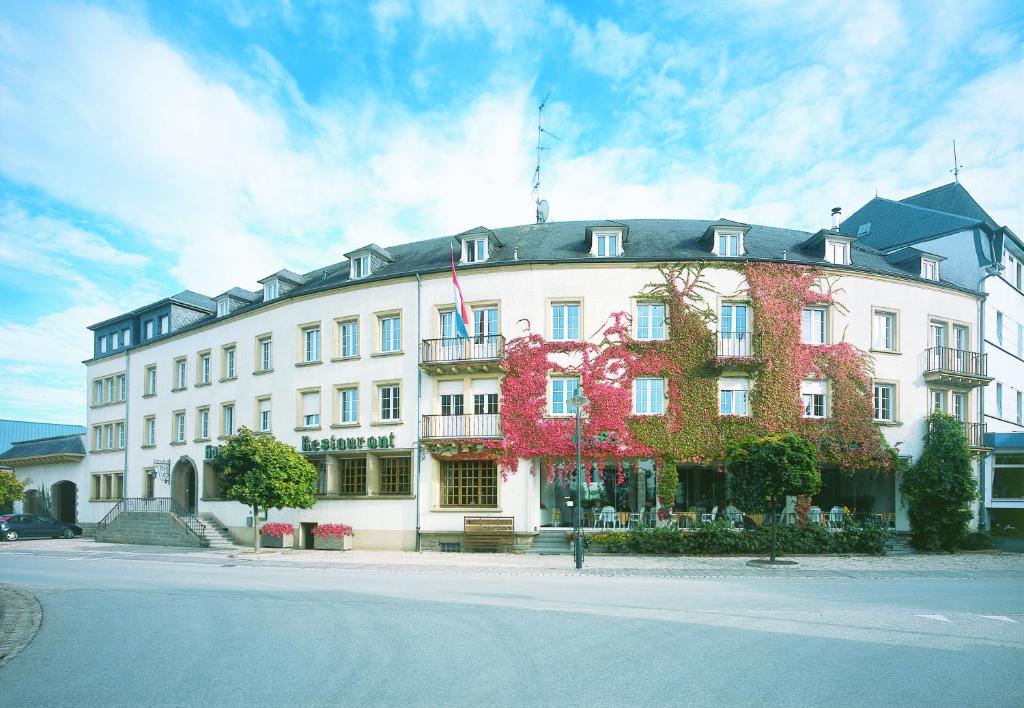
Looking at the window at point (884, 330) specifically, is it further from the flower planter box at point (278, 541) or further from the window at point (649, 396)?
the flower planter box at point (278, 541)

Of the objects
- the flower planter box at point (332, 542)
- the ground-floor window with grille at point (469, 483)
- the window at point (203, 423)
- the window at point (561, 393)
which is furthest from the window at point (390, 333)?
the window at point (203, 423)

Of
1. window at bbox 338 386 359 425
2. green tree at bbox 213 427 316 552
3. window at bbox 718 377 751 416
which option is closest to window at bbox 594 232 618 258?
window at bbox 718 377 751 416

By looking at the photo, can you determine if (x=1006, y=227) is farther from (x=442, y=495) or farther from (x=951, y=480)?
(x=442, y=495)

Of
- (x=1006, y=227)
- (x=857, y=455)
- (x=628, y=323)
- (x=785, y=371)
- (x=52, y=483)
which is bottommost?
(x=52, y=483)

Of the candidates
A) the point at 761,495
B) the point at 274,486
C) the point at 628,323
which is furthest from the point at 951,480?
the point at 274,486

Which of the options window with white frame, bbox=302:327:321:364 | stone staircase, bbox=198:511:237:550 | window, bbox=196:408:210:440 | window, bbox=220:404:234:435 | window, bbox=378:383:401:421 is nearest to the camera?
window, bbox=378:383:401:421

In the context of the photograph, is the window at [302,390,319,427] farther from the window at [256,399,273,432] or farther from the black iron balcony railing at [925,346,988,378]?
the black iron balcony railing at [925,346,988,378]

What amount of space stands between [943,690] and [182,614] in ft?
35.9

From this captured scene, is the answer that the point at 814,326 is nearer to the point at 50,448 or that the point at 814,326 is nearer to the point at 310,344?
the point at 310,344

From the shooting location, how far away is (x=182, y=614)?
12.1m

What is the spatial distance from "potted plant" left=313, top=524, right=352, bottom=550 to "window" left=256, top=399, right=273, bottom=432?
22.2 ft

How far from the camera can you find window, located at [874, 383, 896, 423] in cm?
2809

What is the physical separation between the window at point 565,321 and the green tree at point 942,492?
1347 centimetres

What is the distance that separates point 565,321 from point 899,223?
19.5 m
